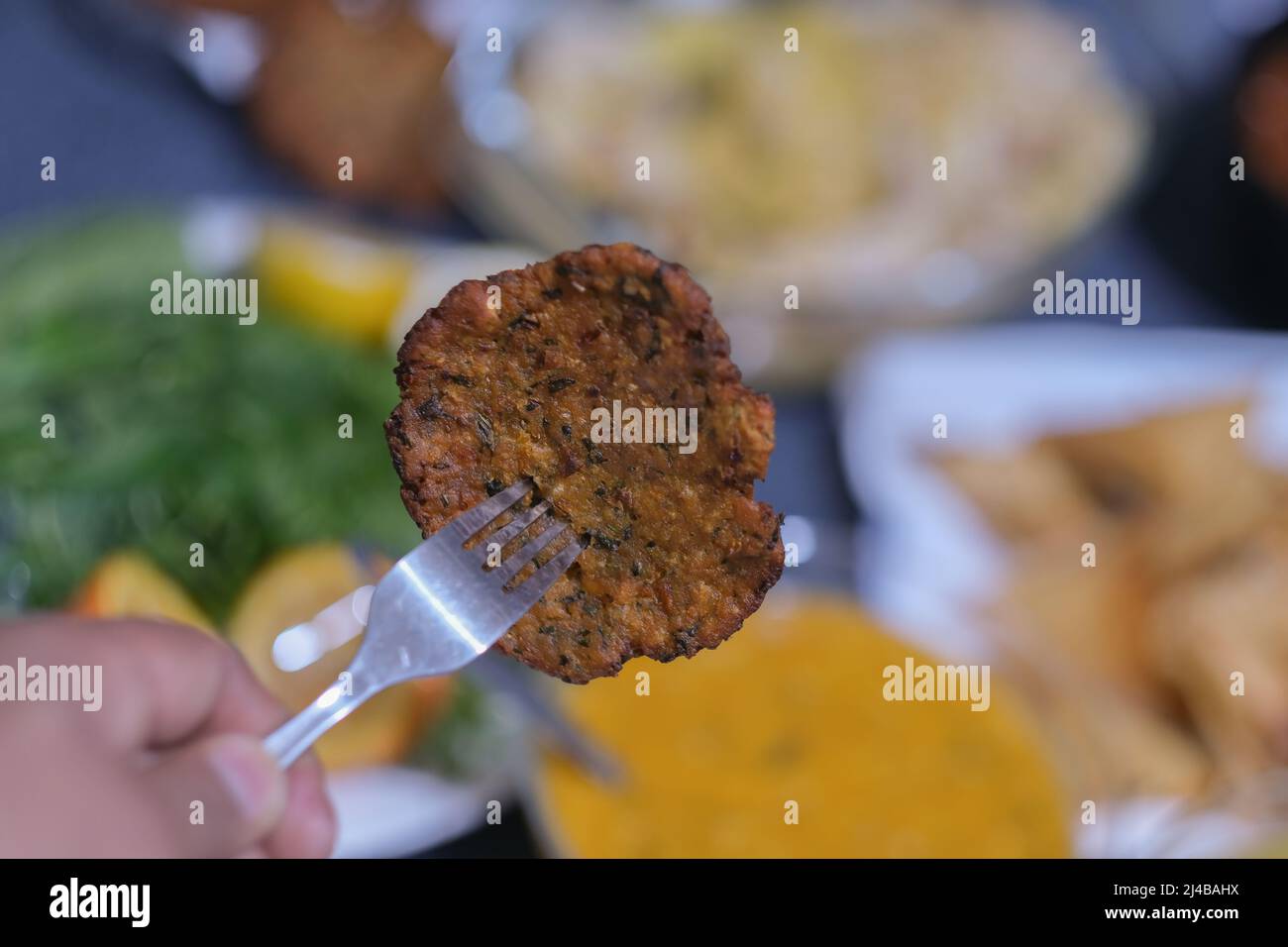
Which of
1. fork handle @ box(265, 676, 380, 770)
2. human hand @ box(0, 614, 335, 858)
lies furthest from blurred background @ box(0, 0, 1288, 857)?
fork handle @ box(265, 676, 380, 770)

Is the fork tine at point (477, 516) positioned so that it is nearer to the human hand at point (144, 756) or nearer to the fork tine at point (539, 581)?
the fork tine at point (539, 581)

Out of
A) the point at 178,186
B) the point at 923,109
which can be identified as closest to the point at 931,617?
the point at 923,109

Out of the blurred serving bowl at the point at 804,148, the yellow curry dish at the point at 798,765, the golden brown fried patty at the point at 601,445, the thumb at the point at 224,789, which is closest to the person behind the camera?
the golden brown fried patty at the point at 601,445

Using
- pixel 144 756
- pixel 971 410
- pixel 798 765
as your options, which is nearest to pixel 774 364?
pixel 971 410

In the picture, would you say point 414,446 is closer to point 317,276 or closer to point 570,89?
point 317,276

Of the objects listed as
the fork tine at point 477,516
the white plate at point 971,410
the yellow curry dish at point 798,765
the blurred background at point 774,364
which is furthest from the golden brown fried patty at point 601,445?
the white plate at point 971,410

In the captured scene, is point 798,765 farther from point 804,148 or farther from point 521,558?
point 804,148
